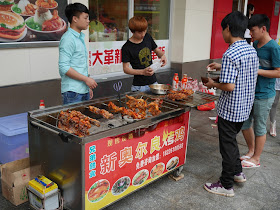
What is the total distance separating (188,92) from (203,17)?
16.2 feet

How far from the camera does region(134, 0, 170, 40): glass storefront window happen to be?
24.1ft

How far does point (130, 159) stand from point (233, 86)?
1317mm

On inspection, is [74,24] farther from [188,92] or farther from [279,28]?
[279,28]

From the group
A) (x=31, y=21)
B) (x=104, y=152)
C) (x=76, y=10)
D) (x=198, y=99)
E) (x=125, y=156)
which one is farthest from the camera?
(x=31, y=21)

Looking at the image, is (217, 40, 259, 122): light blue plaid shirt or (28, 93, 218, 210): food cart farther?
(217, 40, 259, 122): light blue plaid shirt

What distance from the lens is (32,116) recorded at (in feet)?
10.0

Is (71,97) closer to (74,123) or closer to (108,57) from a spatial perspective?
(74,123)

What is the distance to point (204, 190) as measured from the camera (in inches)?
147

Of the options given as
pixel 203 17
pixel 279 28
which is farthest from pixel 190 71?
pixel 279 28

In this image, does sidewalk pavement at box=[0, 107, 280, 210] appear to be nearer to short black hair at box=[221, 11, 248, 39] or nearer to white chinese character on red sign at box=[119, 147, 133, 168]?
white chinese character on red sign at box=[119, 147, 133, 168]

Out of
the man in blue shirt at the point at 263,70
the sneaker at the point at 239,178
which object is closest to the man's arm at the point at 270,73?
the man in blue shirt at the point at 263,70

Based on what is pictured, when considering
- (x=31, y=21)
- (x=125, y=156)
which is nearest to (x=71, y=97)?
(x=125, y=156)

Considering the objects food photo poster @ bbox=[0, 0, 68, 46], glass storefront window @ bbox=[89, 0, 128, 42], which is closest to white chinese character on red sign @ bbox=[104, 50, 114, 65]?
glass storefront window @ bbox=[89, 0, 128, 42]

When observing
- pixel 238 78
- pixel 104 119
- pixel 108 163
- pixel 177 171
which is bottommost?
pixel 177 171
